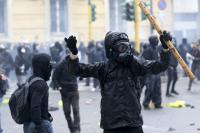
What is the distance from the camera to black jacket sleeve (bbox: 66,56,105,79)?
556 cm

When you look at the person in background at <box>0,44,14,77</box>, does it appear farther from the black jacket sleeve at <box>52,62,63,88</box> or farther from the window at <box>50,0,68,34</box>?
the window at <box>50,0,68,34</box>

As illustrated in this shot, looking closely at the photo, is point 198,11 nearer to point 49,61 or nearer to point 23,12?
point 23,12

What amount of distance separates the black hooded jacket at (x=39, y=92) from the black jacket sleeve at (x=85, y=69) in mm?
832

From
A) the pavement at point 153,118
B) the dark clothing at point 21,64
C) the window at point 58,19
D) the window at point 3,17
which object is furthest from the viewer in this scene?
the window at point 58,19

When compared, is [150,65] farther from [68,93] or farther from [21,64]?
[21,64]

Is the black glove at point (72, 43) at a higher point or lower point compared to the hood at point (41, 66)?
higher

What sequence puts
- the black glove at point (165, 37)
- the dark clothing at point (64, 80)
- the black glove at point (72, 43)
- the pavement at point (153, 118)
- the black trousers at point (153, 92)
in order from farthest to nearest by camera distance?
the black trousers at point (153, 92), the pavement at point (153, 118), the dark clothing at point (64, 80), the black glove at point (165, 37), the black glove at point (72, 43)

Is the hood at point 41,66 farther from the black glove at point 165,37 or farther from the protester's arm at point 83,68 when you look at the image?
the black glove at point 165,37

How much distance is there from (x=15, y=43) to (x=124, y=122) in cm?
2913

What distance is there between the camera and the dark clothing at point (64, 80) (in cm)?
998

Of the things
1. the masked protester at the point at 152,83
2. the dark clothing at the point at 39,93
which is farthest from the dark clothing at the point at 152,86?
the dark clothing at the point at 39,93

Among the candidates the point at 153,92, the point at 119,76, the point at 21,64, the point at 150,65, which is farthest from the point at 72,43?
the point at 21,64

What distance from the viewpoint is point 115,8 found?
1462 inches

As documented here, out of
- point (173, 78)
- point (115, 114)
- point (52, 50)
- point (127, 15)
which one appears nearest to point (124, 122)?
point (115, 114)
